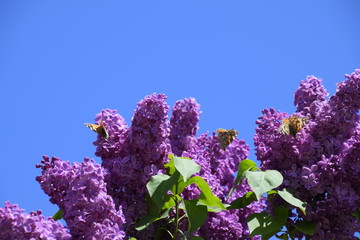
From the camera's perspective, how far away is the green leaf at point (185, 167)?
2729 mm

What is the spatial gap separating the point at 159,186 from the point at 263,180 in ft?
1.35

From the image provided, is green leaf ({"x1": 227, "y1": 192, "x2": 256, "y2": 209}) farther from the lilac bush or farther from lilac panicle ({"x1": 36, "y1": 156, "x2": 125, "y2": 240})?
lilac panicle ({"x1": 36, "y1": 156, "x2": 125, "y2": 240})

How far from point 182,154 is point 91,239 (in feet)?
2.48

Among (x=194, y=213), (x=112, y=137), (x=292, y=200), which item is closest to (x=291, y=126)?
(x=292, y=200)

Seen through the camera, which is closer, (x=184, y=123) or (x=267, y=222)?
(x=267, y=222)

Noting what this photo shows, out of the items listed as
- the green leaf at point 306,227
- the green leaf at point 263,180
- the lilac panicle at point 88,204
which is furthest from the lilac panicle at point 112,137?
the green leaf at point 306,227

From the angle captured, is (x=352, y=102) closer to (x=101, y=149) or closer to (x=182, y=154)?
(x=182, y=154)

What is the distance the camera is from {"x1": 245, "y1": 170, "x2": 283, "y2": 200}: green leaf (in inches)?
108

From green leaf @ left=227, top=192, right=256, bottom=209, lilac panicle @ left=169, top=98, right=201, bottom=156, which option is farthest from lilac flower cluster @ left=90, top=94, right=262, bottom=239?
green leaf @ left=227, top=192, right=256, bottom=209

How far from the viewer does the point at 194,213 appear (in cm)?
283

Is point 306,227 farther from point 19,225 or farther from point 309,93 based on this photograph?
point 19,225

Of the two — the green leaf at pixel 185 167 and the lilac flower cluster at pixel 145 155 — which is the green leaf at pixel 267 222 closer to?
the lilac flower cluster at pixel 145 155

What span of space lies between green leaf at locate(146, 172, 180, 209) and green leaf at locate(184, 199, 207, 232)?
11 centimetres

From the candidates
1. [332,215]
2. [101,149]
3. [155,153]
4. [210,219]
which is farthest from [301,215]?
[101,149]
